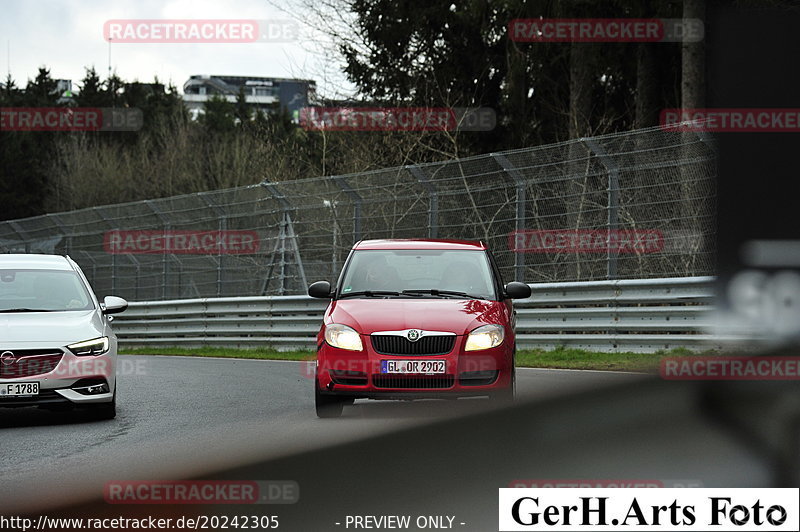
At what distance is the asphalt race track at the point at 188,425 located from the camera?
3.91ft

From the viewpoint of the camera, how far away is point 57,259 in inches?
476

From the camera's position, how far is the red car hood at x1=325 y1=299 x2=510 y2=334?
9766 millimetres

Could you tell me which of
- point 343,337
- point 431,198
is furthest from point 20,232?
point 343,337

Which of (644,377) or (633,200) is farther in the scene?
(633,200)

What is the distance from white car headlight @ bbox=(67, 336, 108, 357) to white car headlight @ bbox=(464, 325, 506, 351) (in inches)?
130

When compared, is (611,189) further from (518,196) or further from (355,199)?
(355,199)

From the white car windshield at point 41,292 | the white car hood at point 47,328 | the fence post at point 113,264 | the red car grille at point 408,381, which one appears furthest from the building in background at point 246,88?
the red car grille at point 408,381

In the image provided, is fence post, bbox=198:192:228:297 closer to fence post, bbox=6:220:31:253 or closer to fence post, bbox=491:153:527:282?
fence post, bbox=6:220:31:253

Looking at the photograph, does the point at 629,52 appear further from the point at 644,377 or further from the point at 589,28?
the point at 644,377

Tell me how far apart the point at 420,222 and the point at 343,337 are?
10.9 metres

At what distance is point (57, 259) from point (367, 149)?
17.2 meters

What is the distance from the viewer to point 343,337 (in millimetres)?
9844

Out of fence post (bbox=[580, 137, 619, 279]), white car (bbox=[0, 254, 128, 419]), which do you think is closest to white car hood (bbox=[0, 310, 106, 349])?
white car (bbox=[0, 254, 128, 419])

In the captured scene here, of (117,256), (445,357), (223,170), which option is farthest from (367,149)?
(223,170)
